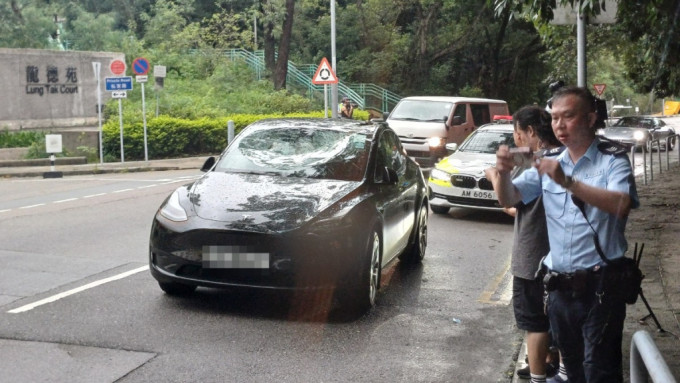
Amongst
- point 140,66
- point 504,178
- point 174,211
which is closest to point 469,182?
point 174,211

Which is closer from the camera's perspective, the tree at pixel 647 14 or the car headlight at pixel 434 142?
the tree at pixel 647 14

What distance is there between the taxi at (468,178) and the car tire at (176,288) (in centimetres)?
626

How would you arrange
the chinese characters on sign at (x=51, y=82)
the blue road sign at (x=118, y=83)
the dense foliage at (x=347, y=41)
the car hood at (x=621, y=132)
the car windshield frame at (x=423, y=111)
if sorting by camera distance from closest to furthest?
the car windshield frame at (x=423, y=111) < the blue road sign at (x=118, y=83) < the chinese characters on sign at (x=51, y=82) < the car hood at (x=621, y=132) < the dense foliage at (x=347, y=41)

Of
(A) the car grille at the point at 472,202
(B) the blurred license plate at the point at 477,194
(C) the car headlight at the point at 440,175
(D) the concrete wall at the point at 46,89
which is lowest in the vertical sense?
(A) the car grille at the point at 472,202

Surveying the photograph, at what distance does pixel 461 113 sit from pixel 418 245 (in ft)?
40.9

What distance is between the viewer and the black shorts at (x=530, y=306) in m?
5.08

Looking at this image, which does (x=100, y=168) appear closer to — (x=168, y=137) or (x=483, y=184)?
(x=168, y=137)

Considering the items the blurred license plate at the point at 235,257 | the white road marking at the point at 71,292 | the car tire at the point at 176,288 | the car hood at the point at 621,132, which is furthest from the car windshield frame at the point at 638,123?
the blurred license plate at the point at 235,257

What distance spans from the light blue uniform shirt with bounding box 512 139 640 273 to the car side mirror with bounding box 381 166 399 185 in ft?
14.2

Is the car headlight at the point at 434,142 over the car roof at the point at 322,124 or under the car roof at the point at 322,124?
under

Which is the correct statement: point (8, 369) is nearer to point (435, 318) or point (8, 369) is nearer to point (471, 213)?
point (435, 318)

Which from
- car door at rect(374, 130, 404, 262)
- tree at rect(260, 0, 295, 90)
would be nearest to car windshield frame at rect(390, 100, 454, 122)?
car door at rect(374, 130, 404, 262)

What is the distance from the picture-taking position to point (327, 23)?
4559 centimetres

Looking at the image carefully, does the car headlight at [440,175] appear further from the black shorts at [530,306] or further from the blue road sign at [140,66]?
the blue road sign at [140,66]
